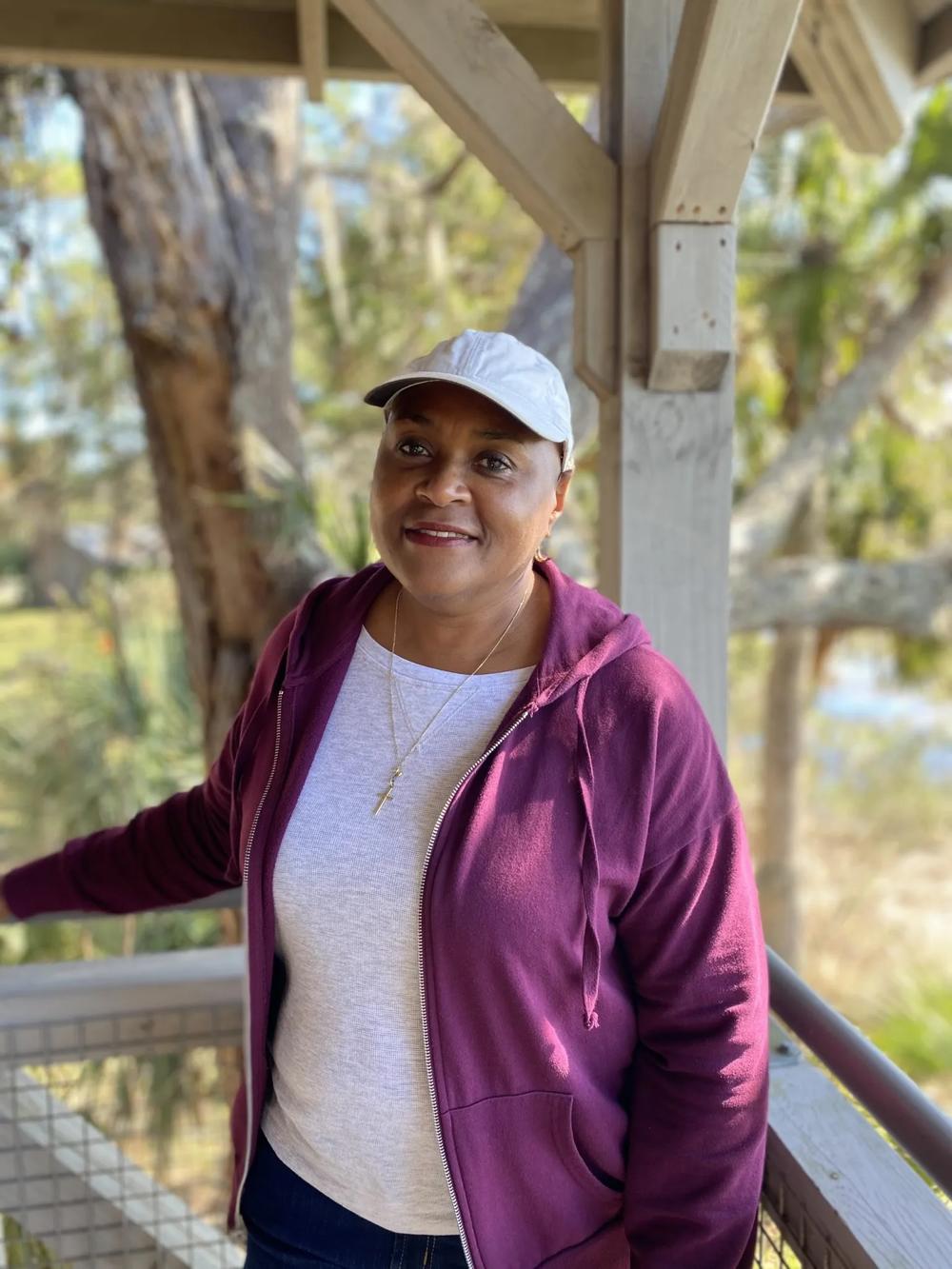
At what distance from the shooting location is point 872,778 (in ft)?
43.9

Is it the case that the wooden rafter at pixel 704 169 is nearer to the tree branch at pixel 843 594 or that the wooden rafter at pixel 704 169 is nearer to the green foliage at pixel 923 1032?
the tree branch at pixel 843 594

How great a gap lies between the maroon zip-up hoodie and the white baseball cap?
228 millimetres

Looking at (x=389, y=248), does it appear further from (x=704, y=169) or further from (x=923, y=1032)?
(x=704, y=169)

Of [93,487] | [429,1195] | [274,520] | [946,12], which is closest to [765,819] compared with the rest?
[274,520]

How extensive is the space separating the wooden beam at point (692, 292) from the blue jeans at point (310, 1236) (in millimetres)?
1127

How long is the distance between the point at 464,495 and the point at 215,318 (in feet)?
11.1

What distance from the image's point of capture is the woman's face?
119cm

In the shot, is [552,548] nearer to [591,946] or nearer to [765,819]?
[591,946]

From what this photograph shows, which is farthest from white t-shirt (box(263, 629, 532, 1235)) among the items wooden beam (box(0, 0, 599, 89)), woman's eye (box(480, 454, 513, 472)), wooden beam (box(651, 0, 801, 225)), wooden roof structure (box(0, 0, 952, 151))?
wooden beam (box(0, 0, 599, 89))

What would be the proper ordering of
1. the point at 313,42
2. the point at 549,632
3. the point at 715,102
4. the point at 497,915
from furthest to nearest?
1. the point at 313,42
2. the point at 715,102
3. the point at 549,632
4. the point at 497,915

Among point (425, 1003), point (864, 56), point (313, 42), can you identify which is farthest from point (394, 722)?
point (313, 42)

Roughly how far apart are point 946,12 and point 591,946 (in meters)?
1.75

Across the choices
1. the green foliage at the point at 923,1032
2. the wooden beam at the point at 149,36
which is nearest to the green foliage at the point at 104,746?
the wooden beam at the point at 149,36

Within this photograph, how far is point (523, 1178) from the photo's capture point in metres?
1.18
